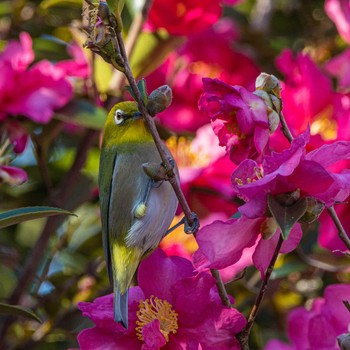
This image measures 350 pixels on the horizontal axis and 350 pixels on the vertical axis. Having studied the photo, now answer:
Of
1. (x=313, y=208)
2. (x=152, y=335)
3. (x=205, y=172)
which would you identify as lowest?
(x=205, y=172)

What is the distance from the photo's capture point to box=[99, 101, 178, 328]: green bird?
91cm

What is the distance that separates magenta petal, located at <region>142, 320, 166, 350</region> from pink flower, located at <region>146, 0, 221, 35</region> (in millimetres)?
663

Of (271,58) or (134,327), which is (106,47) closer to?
(134,327)

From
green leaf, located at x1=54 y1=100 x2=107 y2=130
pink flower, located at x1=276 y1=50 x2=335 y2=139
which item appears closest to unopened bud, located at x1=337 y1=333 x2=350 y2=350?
pink flower, located at x1=276 y1=50 x2=335 y2=139

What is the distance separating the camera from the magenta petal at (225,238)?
0.75 metres

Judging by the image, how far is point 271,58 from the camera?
1.83m

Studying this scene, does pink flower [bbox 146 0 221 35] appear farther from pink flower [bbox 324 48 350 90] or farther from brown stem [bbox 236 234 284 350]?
brown stem [bbox 236 234 284 350]

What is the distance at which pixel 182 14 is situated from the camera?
4.34 ft

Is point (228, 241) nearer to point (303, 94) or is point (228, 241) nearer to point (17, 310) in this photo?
point (17, 310)

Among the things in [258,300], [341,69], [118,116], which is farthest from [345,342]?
[341,69]

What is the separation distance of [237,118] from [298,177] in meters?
0.07

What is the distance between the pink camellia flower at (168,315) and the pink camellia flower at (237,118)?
13 centimetres

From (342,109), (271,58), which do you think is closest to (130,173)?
(342,109)

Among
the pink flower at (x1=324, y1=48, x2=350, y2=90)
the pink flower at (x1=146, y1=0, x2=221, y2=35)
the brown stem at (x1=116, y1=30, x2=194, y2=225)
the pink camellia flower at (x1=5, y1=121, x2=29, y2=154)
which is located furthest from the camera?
the pink flower at (x1=324, y1=48, x2=350, y2=90)
